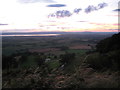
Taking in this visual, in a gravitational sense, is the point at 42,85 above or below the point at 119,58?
below

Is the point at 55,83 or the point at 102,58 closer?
the point at 55,83

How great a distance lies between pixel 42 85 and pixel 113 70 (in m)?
3.61

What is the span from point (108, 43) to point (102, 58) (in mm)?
3152

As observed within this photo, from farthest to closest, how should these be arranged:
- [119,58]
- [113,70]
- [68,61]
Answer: [68,61] < [119,58] < [113,70]

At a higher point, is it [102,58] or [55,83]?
[102,58]

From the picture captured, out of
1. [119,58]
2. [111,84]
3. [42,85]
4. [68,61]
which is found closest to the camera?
[111,84]

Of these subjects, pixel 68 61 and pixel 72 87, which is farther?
pixel 68 61

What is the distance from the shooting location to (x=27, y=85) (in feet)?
23.2

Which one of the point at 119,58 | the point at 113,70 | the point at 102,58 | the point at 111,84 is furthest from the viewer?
the point at 102,58

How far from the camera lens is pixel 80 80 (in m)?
7.45

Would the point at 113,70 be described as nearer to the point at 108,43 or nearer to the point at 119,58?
the point at 119,58

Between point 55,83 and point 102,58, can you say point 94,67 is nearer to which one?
point 102,58

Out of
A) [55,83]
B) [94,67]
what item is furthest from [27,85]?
[94,67]

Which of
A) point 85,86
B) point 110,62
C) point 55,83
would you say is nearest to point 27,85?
point 55,83
